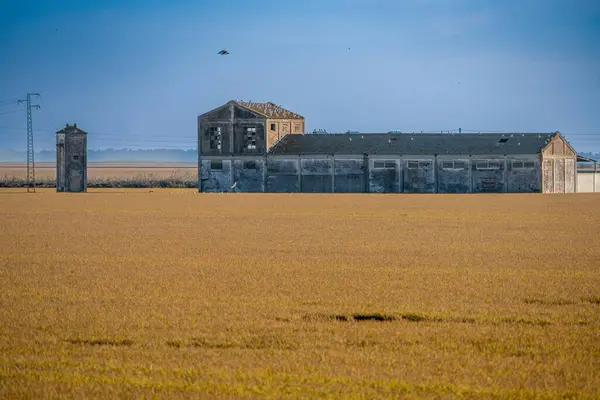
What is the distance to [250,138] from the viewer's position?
260 feet

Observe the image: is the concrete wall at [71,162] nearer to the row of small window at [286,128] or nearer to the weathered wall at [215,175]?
the weathered wall at [215,175]

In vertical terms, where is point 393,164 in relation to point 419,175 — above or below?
above

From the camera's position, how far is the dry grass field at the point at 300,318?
10102 millimetres

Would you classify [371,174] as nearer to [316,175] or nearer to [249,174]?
[316,175]

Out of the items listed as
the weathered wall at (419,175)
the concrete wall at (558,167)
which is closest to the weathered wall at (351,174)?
the weathered wall at (419,175)

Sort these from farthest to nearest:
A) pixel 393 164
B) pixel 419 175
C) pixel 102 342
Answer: pixel 393 164
pixel 419 175
pixel 102 342

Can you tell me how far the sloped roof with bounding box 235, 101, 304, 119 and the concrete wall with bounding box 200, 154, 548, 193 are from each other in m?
4.42

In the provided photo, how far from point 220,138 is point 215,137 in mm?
486

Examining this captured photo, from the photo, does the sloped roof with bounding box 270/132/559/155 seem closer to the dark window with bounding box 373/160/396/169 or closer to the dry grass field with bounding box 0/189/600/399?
the dark window with bounding box 373/160/396/169

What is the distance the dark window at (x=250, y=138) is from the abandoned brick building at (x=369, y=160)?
77 millimetres

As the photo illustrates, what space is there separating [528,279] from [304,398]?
9.00 m

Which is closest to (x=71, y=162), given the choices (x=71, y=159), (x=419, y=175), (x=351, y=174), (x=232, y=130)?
(x=71, y=159)

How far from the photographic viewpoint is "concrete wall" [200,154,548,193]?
74.5 m

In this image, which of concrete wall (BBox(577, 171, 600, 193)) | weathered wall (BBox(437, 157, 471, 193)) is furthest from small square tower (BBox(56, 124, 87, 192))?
concrete wall (BBox(577, 171, 600, 193))
